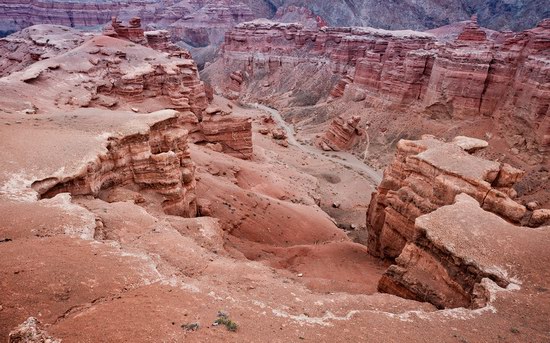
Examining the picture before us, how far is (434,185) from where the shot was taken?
55.4 feet

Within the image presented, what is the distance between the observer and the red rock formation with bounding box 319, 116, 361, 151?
5184 cm

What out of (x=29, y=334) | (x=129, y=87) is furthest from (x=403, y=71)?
(x=29, y=334)

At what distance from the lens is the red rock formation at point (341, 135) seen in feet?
170

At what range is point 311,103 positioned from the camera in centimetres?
7356

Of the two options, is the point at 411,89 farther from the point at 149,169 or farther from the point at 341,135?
the point at 149,169

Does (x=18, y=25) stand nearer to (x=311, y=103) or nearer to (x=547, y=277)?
(x=311, y=103)

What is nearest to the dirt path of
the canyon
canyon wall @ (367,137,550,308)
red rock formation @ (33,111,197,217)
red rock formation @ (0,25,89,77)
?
the canyon

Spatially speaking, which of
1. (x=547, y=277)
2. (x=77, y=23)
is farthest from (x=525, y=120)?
(x=77, y=23)

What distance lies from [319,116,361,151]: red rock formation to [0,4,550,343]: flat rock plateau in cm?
23

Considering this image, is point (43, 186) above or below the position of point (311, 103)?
above

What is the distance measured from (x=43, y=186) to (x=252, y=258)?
952 centimetres

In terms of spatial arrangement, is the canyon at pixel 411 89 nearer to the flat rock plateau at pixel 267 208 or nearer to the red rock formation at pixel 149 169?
the flat rock plateau at pixel 267 208

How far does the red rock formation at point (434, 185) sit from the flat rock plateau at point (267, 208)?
0.29ft

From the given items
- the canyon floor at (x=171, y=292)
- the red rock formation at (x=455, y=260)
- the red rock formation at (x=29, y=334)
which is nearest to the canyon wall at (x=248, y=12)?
the red rock formation at (x=455, y=260)
